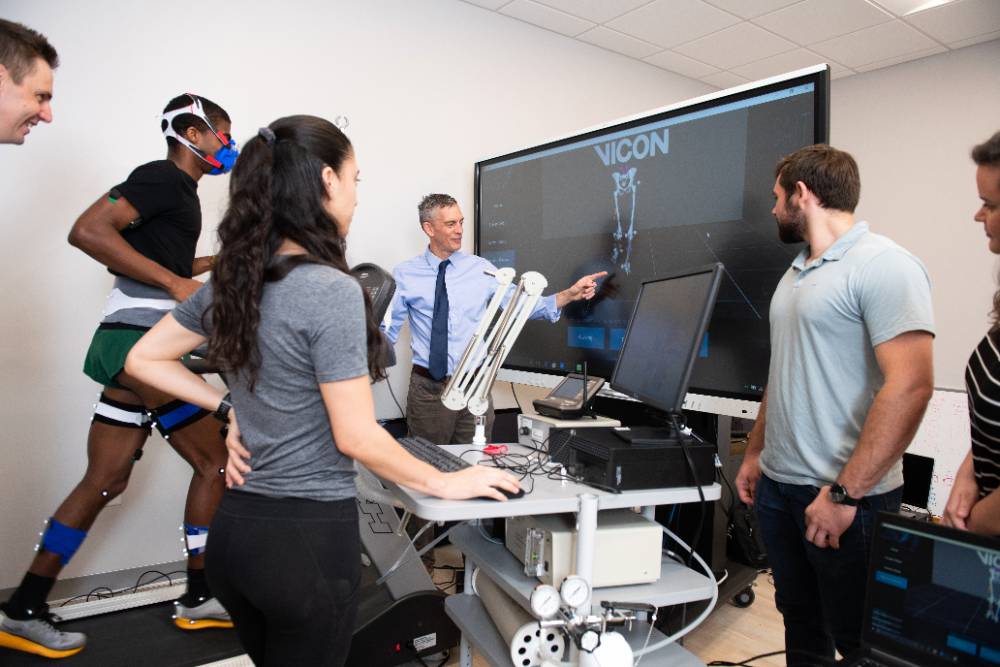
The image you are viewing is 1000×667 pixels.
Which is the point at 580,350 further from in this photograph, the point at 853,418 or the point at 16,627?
the point at 16,627

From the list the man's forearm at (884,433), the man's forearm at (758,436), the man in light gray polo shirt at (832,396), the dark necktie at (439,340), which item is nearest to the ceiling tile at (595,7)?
the dark necktie at (439,340)

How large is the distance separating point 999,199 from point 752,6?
9.95 ft

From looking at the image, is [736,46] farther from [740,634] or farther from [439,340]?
[740,634]

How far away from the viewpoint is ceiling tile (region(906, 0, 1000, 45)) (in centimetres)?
360

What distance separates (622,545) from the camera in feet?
4.56

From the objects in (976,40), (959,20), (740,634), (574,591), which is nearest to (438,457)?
(574,591)

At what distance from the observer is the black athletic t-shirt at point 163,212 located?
78.9 inches

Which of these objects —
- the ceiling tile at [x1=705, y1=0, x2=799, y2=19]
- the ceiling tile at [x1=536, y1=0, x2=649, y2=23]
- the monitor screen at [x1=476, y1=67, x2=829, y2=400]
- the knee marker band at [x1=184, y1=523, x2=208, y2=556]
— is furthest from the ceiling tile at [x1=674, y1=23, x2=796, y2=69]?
the knee marker band at [x1=184, y1=523, x2=208, y2=556]

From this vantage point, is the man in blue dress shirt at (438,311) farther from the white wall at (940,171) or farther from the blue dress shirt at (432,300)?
the white wall at (940,171)

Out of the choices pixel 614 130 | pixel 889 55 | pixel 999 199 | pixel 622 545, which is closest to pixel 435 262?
pixel 614 130

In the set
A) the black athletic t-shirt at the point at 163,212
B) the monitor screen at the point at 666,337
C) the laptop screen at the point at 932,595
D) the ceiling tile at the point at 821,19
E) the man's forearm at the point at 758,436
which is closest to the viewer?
the laptop screen at the point at 932,595

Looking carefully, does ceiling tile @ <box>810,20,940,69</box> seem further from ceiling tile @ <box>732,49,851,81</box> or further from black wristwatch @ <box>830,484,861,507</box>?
black wristwatch @ <box>830,484,861,507</box>

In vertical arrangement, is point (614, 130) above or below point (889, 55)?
below

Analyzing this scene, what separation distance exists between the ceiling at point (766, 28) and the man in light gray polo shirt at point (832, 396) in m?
2.41
